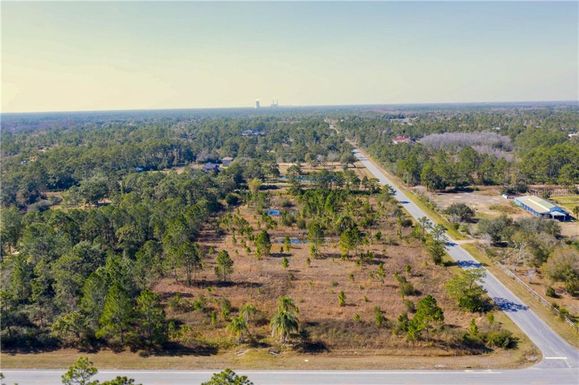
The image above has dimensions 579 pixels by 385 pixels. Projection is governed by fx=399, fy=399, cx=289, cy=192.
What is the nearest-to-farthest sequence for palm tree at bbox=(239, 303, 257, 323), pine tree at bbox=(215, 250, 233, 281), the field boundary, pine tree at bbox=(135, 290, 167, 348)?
pine tree at bbox=(135, 290, 167, 348), palm tree at bbox=(239, 303, 257, 323), the field boundary, pine tree at bbox=(215, 250, 233, 281)

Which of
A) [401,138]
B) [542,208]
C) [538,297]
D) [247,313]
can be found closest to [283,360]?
[247,313]

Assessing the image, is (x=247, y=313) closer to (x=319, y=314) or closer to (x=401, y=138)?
(x=319, y=314)

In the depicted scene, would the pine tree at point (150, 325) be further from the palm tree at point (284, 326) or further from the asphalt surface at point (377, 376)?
the palm tree at point (284, 326)

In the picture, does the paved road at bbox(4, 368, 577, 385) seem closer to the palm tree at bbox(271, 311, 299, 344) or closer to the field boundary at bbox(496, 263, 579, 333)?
the palm tree at bbox(271, 311, 299, 344)

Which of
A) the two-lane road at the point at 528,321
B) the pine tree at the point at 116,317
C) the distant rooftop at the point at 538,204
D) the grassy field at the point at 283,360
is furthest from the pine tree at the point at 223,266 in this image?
the distant rooftop at the point at 538,204

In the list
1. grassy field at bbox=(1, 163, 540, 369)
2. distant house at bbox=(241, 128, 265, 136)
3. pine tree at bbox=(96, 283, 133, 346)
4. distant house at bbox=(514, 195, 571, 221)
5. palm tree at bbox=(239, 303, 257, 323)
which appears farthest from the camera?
distant house at bbox=(241, 128, 265, 136)

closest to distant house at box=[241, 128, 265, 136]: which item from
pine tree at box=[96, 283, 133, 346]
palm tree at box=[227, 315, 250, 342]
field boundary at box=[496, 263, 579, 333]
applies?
field boundary at box=[496, 263, 579, 333]
